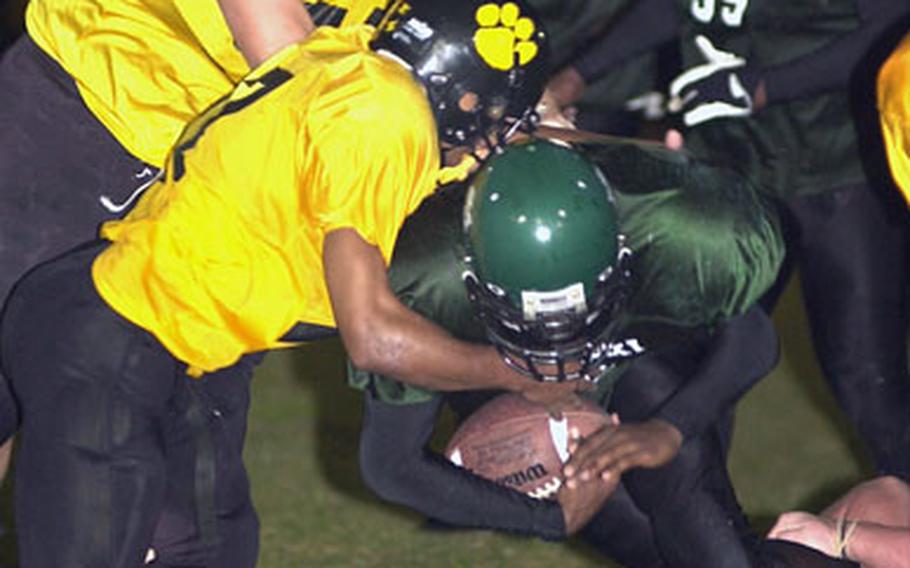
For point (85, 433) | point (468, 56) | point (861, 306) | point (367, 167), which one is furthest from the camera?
point (861, 306)

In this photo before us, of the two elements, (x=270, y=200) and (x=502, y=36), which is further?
(x=502, y=36)

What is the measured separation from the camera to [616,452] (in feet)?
17.0

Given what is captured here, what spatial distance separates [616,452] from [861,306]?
134 cm

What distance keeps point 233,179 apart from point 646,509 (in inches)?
47.2

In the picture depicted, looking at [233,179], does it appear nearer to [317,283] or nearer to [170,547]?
[317,283]

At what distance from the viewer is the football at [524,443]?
523cm

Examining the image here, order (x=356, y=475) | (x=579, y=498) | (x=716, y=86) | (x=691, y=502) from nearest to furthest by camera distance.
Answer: (x=579, y=498) < (x=691, y=502) < (x=716, y=86) < (x=356, y=475)

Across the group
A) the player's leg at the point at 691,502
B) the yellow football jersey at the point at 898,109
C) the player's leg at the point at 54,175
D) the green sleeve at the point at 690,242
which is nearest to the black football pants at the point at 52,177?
the player's leg at the point at 54,175

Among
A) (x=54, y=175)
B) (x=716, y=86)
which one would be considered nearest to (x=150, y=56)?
(x=54, y=175)

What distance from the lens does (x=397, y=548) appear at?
22.1ft

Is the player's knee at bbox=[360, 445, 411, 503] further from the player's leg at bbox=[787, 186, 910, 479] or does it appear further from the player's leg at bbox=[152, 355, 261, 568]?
the player's leg at bbox=[787, 186, 910, 479]

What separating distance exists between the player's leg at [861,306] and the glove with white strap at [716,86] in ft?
0.95

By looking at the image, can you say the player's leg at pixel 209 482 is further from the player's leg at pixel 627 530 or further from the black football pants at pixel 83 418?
the player's leg at pixel 627 530

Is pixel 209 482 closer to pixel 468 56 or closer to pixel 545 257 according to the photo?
pixel 545 257
